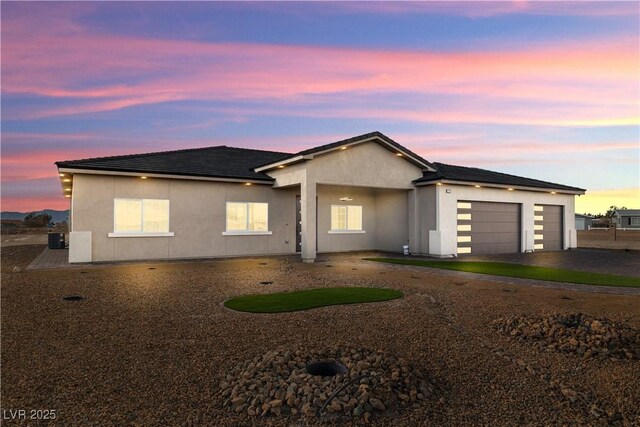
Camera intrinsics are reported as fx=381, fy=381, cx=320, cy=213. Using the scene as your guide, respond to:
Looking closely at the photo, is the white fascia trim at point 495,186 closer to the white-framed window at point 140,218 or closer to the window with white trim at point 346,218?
the window with white trim at point 346,218

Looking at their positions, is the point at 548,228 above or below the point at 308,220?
below

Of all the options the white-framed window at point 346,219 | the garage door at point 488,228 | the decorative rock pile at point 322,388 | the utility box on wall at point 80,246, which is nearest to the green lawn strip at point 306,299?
the decorative rock pile at point 322,388

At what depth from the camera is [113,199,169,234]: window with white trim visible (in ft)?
49.3

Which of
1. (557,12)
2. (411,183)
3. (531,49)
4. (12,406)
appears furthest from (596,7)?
(12,406)

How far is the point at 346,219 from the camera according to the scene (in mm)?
20219

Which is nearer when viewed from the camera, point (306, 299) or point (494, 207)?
point (306, 299)

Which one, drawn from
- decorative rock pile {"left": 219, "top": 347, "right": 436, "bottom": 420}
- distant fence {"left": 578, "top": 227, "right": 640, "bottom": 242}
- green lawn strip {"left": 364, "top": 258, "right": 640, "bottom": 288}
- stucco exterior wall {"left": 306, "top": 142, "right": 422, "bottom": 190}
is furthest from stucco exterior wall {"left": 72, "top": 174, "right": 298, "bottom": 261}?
distant fence {"left": 578, "top": 227, "right": 640, "bottom": 242}

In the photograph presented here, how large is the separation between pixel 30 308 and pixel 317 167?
10372 mm

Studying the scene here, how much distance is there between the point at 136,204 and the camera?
15305 millimetres

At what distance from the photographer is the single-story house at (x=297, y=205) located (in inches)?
587

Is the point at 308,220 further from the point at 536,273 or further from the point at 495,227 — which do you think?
the point at 495,227

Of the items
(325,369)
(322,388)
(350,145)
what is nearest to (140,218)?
(350,145)

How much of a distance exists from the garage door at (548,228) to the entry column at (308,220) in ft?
45.5

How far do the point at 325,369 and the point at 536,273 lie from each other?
10637 millimetres
